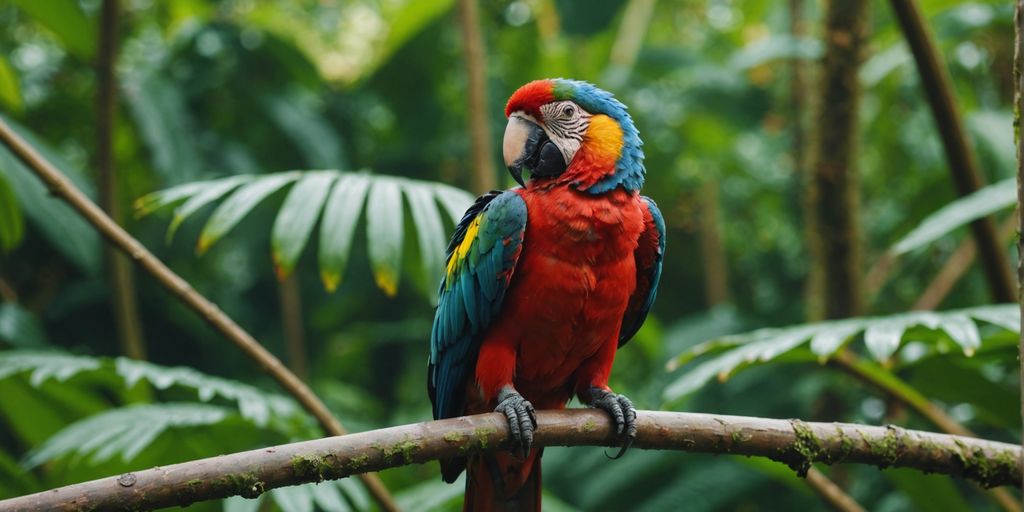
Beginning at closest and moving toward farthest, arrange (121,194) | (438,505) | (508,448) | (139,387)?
(508,448)
(438,505)
(139,387)
(121,194)

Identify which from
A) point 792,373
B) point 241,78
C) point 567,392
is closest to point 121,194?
point 241,78

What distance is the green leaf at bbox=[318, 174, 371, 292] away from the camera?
5.78 feet

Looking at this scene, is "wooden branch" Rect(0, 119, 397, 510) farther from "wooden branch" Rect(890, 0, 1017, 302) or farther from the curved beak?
"wooden branch" Rect(890, 0, 1017, 302)

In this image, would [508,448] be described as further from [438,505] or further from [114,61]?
[114,61]

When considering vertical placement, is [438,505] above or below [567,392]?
below

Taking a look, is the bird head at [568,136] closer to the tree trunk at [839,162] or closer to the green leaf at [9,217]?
the green leaf at [9,217]

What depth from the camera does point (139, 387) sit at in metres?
2.52

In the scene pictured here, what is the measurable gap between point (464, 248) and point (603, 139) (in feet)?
1.15

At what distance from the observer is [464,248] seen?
182 centimetres

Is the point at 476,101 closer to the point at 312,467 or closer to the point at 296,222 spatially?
the point at 296,222

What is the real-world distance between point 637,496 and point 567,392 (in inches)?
68.5

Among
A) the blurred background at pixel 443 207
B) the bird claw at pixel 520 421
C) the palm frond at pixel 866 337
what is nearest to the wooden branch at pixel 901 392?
the blurred background at pixel 443 207

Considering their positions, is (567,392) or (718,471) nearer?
(567,392)

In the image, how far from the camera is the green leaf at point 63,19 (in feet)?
8.63
